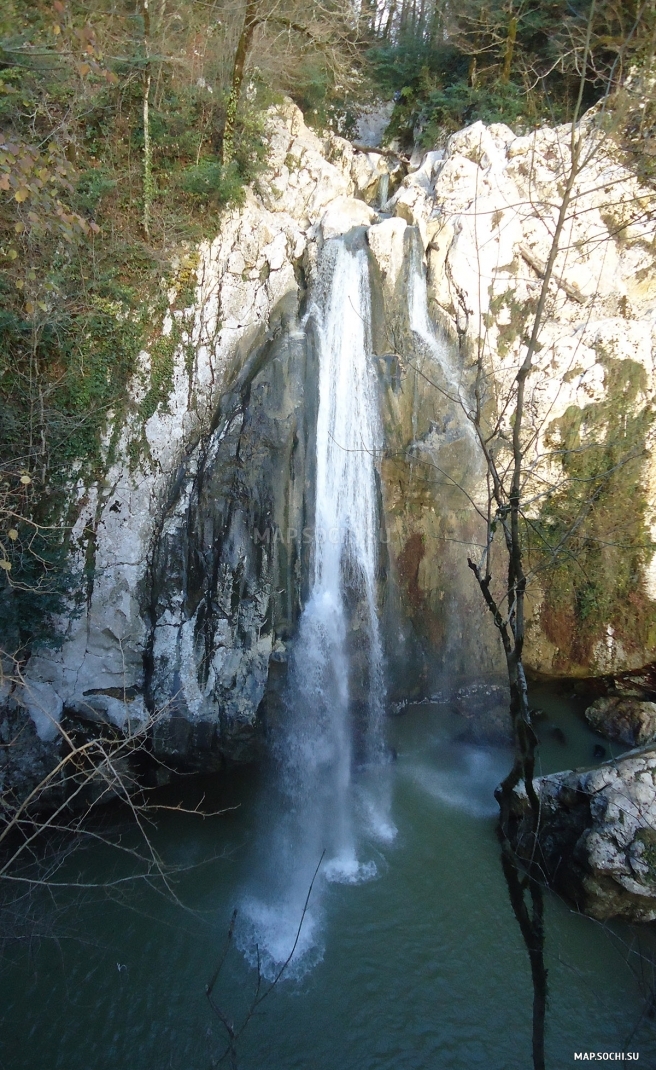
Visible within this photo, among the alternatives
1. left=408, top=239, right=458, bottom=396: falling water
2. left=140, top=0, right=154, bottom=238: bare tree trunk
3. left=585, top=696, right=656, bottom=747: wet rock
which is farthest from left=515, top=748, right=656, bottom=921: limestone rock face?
left=140, top=0, right=154, bottom=238: bare tree trunk

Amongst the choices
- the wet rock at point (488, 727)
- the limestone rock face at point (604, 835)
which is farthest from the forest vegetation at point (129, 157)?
the limestone rock face at point (604, 835)

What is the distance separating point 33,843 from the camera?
23.5 feet

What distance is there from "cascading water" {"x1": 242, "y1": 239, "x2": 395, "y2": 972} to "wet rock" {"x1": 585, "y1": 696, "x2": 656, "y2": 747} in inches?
126

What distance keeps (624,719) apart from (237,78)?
1103cm

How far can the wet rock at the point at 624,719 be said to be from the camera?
29.2 feet

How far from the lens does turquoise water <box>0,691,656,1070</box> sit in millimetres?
5145

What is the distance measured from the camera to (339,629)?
841cm

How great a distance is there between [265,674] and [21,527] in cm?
354

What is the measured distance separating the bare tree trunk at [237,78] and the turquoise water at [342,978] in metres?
9.68

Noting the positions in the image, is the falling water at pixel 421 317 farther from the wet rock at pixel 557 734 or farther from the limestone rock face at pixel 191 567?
the wet rock at pixel 557 734

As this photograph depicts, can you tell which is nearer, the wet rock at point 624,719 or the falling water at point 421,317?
the wet rock at point 624,719

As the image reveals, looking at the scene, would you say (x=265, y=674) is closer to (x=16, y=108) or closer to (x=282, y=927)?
(x=282, y=927)

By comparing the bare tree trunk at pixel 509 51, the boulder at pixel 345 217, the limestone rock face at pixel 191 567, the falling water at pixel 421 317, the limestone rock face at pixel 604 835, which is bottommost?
the limestone rock face at pixel 604 835

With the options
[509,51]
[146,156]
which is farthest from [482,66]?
[146,156]
